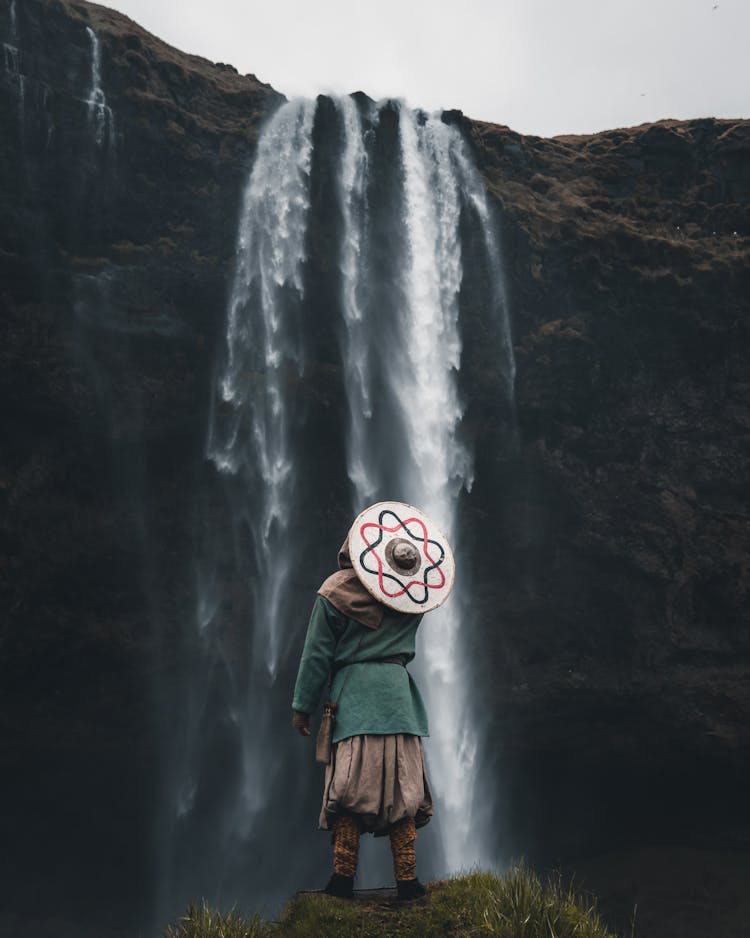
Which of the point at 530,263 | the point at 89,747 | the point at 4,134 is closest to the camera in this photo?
the point at 4,134

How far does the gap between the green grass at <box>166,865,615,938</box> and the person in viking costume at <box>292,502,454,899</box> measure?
18 cm

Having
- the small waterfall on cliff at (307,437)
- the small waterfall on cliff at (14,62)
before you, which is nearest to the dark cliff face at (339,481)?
the small waterfall on cliff at (14,62)

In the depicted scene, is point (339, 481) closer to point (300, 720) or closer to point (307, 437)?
point (307, 437)

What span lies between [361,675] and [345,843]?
90 centimetres

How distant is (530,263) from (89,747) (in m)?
14.1

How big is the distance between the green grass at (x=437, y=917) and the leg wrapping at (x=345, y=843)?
0.17m

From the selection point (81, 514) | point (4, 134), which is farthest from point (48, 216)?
point (81, 514)

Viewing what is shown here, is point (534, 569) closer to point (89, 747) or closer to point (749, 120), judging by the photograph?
point (89, 747)

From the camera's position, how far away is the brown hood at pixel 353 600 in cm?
506

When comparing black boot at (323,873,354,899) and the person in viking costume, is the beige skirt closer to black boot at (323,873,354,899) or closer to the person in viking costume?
the person in viking costume

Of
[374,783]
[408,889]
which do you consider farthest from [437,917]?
[374,783]

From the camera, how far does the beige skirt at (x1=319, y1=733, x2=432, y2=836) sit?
188 inches

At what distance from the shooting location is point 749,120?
20.1 m

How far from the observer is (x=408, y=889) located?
4.84 m
